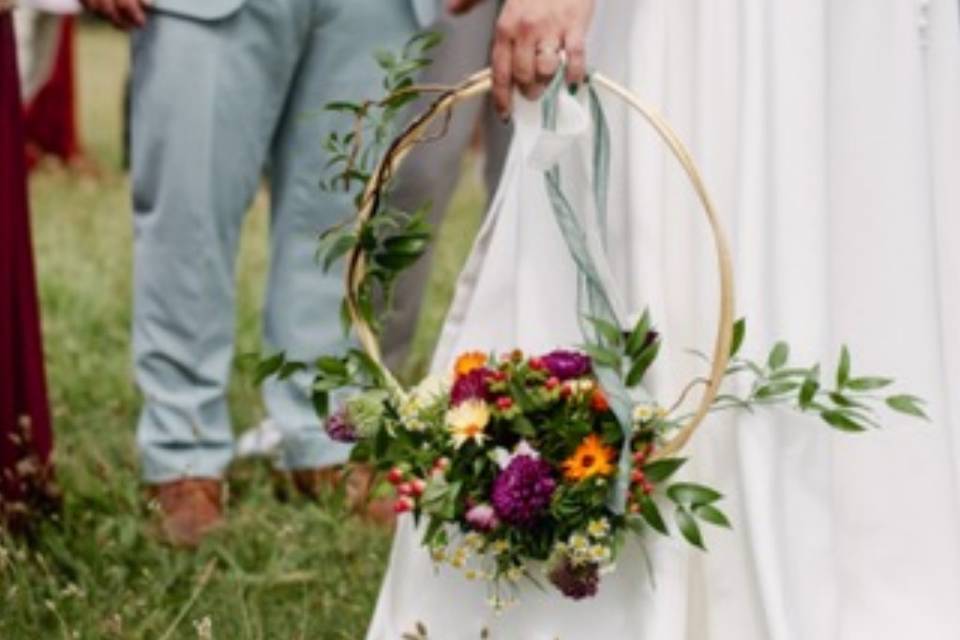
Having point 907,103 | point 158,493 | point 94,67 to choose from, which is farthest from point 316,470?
point 94,67

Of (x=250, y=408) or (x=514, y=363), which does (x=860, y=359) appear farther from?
(x=250, y=408)

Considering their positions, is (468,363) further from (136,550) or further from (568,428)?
(136,550)

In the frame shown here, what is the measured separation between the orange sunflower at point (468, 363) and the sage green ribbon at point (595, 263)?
142 millimetres

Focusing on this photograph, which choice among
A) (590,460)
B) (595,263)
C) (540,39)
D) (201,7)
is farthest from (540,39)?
(201,7)

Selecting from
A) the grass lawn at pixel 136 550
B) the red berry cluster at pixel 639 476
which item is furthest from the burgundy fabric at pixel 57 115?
the red berry cluster at pixel 639 476

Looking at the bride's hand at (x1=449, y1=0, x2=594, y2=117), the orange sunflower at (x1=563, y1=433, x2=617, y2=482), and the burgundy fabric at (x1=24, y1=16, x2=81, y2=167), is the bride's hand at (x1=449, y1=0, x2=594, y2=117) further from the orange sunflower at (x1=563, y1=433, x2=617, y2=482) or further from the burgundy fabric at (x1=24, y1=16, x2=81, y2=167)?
the burgundy fabric at (x1=24, y1=16, x2=81, y2=167)

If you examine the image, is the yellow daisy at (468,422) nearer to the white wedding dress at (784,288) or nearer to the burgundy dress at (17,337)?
the white wedding dress at (784,288)

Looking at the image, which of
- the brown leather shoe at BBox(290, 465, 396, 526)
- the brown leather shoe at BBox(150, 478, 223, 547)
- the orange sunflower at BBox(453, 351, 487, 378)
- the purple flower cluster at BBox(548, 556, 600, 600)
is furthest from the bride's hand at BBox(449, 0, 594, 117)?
the brown leather shoe at BBox(150, 478, 223, 547)

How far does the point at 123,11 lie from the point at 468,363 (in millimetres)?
1294

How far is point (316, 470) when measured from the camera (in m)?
4.86

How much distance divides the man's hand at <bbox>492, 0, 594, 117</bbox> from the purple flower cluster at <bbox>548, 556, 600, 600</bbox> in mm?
631

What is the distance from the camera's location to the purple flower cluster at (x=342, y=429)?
343cm

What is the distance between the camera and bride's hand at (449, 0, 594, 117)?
3377 mm

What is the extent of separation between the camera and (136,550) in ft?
14.8
